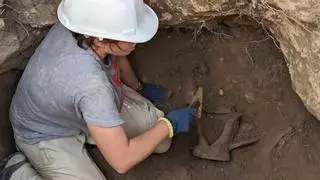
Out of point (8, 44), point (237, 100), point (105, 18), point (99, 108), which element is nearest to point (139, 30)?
point (105, 18)

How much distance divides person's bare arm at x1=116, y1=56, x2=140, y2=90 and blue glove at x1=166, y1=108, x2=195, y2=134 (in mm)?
300

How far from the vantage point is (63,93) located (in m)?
2.09

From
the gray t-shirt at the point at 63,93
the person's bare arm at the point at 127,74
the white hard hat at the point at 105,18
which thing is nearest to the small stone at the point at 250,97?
the person's bare arm at the point at 127,74

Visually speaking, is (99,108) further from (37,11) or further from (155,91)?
(155,91)

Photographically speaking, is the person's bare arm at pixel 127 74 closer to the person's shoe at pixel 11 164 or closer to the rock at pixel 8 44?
the rock at pixel 8 44

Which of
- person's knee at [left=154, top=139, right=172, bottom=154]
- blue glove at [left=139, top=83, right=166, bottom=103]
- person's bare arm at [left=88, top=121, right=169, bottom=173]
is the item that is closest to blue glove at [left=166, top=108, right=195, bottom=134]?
person's bare arm at [left=88, top=121, right=169, bottom=173]

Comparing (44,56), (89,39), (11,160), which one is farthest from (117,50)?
(11,160)

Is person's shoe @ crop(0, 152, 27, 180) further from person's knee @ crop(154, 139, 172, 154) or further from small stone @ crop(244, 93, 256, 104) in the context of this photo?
small stone @ crop(244, 93, 256, 104)

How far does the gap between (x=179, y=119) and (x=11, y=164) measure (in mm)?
603

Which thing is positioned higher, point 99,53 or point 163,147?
point 99,53

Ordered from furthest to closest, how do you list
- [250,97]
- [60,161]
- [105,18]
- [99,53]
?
[250,97]
[60,161]
[99,53]
[105,18]

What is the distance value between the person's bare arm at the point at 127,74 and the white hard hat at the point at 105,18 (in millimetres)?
452

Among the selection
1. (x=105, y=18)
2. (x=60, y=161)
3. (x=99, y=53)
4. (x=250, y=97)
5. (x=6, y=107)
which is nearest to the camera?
(x=105, y=18)

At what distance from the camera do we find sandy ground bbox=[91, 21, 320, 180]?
8.04ft
